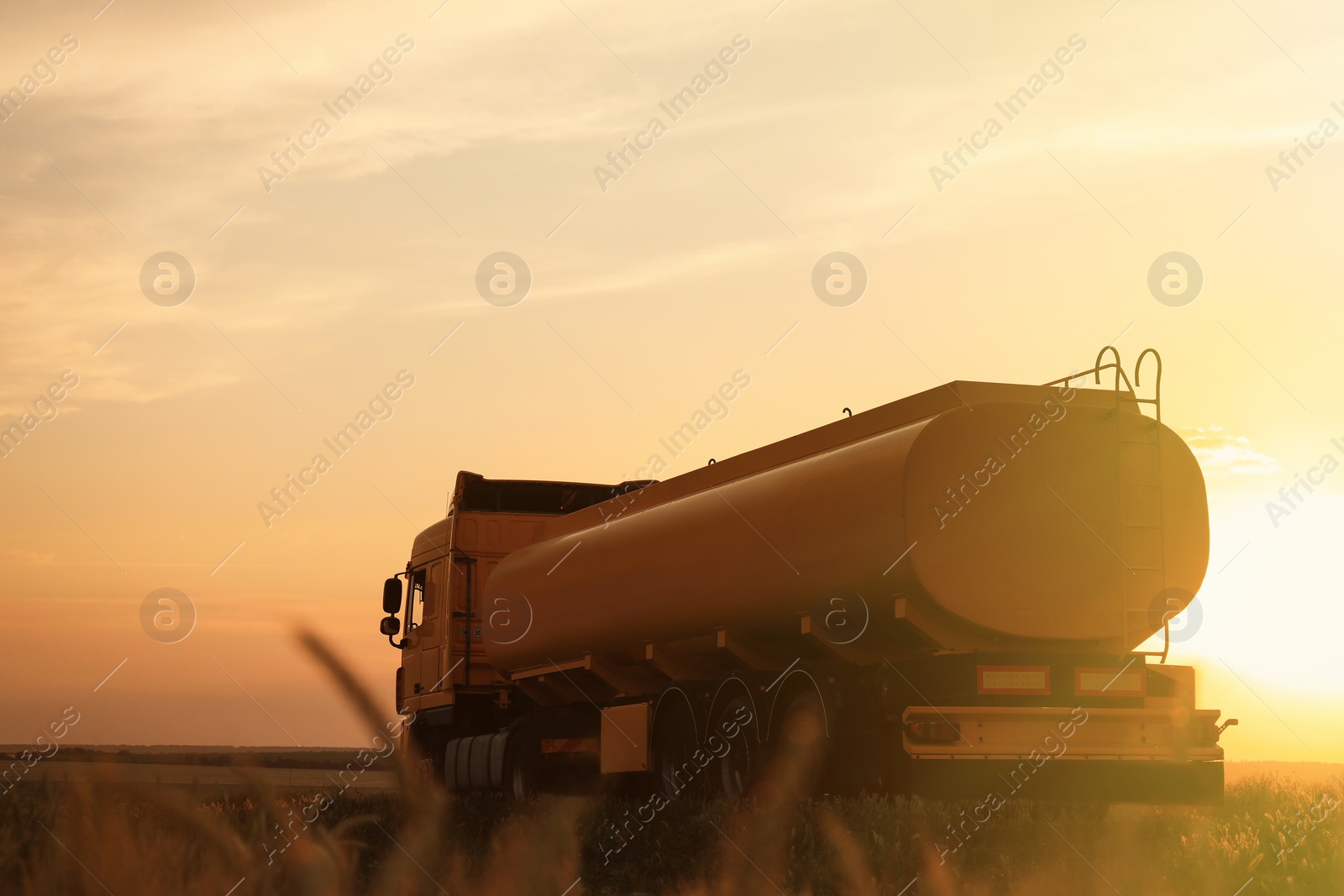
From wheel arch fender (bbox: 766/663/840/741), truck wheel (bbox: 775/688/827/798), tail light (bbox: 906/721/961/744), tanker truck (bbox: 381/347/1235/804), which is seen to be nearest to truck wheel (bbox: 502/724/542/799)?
tanker truck (bbox: 381/347/1235/804)

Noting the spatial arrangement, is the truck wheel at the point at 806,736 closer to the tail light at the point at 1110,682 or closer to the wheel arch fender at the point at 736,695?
the wheel arch fender at the point at 736,695

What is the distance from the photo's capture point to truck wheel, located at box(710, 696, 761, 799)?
515 inches

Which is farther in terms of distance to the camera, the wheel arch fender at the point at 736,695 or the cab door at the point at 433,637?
the cab door at the point at 433,637

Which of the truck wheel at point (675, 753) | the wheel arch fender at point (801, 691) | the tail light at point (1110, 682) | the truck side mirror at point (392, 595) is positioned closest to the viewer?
the tail light at point (1110, 682)

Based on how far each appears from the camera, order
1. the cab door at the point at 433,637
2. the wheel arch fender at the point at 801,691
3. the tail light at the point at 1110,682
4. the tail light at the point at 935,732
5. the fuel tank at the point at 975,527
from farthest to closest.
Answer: the cab door at the point at 433,637, the wheel arch fender at the point at 801,691, the tail light at the point at 1110,682, the tail light at the point at 935,732, the fuel tank at the point at 975,527

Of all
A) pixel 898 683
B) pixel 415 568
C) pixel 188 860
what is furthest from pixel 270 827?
pixel 415 568

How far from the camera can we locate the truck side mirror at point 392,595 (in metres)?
21.3

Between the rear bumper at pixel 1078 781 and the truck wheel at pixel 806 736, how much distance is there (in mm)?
1094

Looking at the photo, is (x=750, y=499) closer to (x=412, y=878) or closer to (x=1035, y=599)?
(x=1035, y=599)

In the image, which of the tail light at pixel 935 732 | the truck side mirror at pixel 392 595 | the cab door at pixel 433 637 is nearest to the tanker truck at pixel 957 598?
the tail light at pixel 935 732

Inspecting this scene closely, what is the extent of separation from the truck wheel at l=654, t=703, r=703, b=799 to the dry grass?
530 millimetres

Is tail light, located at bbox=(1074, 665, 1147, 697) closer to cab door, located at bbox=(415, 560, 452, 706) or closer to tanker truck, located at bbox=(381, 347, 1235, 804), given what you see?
tanker truck, located at bbox=(381, 347, 1235, 804)

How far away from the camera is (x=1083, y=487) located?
1133 cm

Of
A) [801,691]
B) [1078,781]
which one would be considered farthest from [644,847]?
[1078,781]
